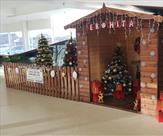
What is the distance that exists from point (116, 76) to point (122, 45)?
3.46 ft

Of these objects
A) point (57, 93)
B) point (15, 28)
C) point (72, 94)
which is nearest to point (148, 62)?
point (72, 94)

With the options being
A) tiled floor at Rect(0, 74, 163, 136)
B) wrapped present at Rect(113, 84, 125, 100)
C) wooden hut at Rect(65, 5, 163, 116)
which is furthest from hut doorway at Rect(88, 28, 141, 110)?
tiled floor at Rect(0, 74, 163, 136)

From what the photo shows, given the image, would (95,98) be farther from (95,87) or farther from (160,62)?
(160,62)

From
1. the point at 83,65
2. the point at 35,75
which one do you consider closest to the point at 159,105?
the point at 83,65

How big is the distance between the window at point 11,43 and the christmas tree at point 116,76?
12.3 meters

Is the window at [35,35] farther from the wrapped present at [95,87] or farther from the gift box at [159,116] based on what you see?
the gift box at [159,116]

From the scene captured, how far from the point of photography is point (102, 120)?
545 cm

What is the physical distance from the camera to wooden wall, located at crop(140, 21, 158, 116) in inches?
211

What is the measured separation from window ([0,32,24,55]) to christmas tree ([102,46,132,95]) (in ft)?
40.2

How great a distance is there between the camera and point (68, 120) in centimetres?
553

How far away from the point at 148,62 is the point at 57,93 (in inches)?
114

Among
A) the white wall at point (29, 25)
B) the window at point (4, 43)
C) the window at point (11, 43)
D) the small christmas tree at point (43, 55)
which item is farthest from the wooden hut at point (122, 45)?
the window at point (4, 43)

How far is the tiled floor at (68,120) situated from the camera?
193 inches

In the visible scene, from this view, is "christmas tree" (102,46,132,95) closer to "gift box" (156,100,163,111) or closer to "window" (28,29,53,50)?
"gift box" (156,100,163,111)
